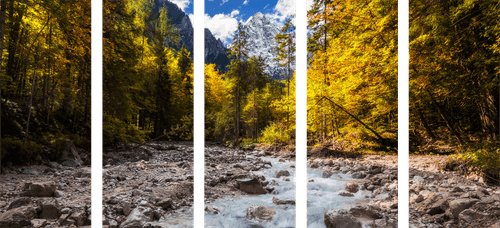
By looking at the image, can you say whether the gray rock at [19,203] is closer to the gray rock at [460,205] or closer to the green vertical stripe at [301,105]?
the green vertical stripe at [301,105]

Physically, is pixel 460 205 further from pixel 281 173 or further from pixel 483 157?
pixel 281 173

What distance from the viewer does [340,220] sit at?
6.60ft

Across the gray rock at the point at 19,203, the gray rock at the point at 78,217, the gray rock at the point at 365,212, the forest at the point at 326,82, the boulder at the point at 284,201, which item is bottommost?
the gray rock at the point at 78,217

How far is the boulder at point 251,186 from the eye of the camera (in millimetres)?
2297

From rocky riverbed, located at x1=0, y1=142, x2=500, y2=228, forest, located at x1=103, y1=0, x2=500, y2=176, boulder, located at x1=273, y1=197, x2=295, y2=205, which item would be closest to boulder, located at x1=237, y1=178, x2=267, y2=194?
rocky riverbed, located at x1=0, y1=142, x2=500, y2=228

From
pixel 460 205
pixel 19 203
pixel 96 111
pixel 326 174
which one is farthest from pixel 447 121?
pixel 19 203

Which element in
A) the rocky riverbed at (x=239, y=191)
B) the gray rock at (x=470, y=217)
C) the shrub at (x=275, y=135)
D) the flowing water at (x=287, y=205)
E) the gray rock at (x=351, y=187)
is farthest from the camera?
the shrub at (x=275, y=135)

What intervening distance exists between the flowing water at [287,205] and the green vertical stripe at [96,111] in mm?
788

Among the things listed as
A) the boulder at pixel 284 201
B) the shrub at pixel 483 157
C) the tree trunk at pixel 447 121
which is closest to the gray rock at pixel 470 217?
the shrub at pixel 483 157

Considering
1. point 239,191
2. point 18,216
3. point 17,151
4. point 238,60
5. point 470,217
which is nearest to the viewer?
point 470,217

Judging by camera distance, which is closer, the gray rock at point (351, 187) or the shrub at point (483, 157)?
the shrub at point (483, 157)

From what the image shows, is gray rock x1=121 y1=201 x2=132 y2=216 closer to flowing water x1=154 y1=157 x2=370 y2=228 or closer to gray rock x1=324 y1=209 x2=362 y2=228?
flowing water x1=154 y1=157 x2=370 y2=228

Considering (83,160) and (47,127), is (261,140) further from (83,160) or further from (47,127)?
(47,127)

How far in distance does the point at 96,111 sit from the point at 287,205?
88.8 inches
